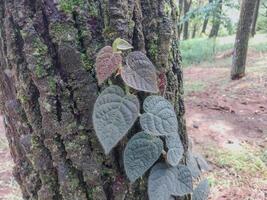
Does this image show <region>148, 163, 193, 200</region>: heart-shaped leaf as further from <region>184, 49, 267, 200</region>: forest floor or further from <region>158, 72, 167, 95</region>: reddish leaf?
<region>184, 49, 267, 200</region>: forest floor

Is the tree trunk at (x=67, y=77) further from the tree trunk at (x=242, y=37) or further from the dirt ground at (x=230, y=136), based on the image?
the tree trunk at (x=242, y=37)

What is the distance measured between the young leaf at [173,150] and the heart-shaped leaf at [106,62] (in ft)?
0.78

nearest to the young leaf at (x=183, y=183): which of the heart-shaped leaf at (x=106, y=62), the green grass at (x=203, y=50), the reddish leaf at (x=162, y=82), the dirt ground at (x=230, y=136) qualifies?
the reddish leaf at (x=162, y=82)

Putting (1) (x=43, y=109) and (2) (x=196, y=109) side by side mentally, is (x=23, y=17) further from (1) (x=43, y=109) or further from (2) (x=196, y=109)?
(2) (x=196, y=109)

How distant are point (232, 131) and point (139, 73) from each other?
2.92 metres

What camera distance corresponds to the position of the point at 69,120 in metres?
0.88

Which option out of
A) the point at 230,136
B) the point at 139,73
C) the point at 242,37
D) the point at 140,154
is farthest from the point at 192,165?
the point at 242,37

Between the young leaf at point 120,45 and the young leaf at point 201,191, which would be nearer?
the young leaf at point 120,45

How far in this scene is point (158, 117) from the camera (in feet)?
2.89

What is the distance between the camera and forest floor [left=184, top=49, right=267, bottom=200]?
254cm

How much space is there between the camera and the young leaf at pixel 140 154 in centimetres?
87

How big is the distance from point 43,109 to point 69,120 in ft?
0.22

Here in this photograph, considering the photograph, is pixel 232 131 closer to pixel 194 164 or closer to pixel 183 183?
pixel 194 164

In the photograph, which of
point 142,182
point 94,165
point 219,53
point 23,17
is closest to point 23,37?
point 23,17
